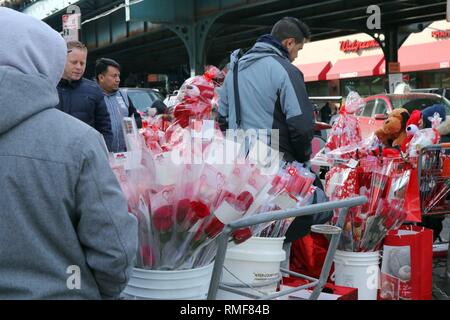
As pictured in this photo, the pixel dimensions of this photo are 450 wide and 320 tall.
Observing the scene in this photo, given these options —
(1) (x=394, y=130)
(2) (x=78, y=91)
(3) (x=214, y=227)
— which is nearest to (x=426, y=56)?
(1) (x=394, y=130)

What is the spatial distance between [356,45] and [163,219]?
3211cm

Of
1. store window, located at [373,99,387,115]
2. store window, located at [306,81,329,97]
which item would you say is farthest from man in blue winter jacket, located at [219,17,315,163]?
store window, located at [306,81,329,97]

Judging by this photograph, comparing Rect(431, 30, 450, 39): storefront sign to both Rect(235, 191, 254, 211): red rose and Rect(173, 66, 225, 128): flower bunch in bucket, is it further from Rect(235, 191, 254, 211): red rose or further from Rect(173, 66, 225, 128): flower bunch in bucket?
Rect(235, 191, 254, 211): red rose

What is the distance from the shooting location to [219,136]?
2.25 m

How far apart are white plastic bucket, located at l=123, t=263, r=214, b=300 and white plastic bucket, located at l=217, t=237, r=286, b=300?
32 centimetres

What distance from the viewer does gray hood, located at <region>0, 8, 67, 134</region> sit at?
1544mm

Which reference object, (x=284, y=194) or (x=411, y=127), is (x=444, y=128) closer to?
(x=411, y=127)

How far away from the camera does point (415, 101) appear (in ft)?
35.8

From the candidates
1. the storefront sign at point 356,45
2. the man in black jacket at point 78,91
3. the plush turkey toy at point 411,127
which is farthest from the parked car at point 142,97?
the storefront sign at point 356,45

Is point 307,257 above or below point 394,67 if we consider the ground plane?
below

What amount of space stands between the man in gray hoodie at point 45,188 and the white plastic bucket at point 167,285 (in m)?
0.33

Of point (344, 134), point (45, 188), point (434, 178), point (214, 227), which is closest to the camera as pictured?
point (45, 188)

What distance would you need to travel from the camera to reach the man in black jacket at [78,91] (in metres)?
4.73
